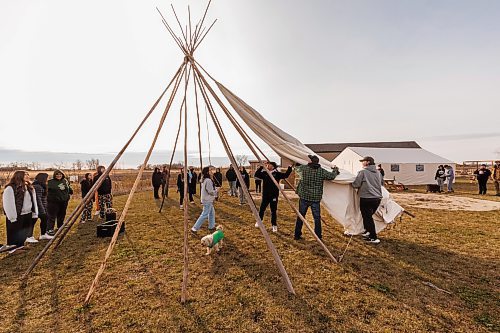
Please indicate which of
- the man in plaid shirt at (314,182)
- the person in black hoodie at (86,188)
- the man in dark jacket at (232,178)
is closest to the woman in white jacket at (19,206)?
the person in black hoodie at (86,188)

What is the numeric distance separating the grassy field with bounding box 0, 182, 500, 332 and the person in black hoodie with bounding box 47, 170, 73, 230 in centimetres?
73

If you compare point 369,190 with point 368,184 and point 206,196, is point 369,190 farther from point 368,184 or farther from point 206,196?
point 206,196

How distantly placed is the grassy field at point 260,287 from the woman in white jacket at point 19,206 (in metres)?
0.39

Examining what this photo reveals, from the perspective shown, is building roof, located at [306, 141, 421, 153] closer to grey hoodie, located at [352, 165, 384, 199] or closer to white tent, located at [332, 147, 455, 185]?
white tent, located at [332, 147, 455, 185]

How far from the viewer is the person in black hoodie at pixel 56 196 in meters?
6.18

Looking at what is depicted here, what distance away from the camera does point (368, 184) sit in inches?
209

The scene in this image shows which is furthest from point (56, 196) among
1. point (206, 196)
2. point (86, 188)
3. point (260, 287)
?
point (260, 287)

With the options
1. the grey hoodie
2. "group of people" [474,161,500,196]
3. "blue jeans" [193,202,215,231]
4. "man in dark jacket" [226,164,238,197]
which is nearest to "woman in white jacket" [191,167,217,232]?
"blue jeans" [193,202,215,231]

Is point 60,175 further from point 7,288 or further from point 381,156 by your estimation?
point 381,156

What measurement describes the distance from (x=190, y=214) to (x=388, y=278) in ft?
20.0

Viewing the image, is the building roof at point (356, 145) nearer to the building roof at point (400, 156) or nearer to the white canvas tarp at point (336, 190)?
the building roof at point (400, 156)

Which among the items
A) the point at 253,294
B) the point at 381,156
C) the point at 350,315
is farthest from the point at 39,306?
the point at 381,156

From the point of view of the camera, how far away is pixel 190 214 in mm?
8539

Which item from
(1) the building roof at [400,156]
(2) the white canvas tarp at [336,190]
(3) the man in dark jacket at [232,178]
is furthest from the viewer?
(1) the building roof at [400,156]
